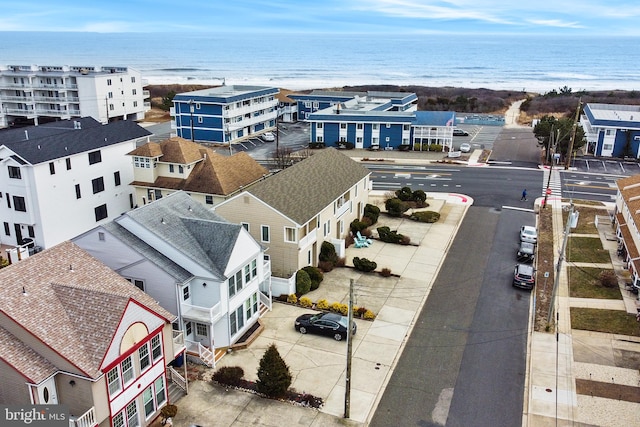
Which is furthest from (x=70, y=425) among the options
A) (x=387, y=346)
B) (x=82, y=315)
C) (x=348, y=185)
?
(x=348, y=185)

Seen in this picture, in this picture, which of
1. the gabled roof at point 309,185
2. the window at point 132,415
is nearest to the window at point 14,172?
the gabled roof at point 309,185

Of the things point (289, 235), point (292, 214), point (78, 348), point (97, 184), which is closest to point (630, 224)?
point (292, 214)

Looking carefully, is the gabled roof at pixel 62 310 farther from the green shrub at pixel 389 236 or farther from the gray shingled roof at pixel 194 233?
the green shrub at pixel 389 236

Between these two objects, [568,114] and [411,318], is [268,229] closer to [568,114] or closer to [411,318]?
[411,318]

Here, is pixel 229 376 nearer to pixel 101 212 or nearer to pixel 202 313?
pixel 202 313

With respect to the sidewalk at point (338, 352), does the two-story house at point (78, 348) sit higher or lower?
higher
